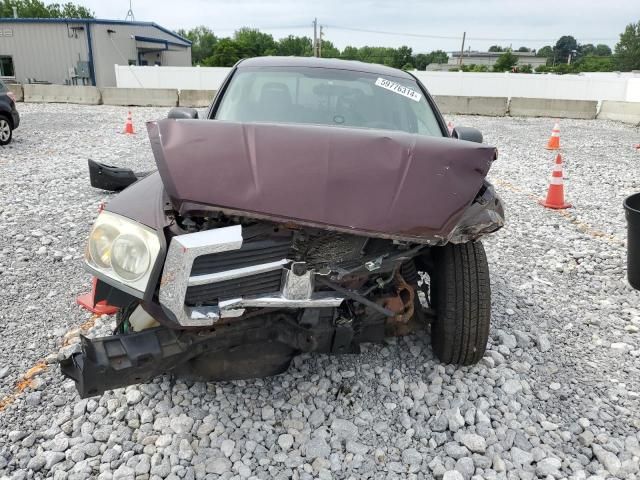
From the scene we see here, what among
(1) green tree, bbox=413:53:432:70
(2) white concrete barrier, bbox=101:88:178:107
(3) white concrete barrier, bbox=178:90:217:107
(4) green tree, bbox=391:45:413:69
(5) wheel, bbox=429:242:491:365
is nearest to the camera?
(5) wheel, bbox=429:242:491:365

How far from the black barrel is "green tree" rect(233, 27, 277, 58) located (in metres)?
72.3

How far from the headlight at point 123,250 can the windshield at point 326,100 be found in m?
1.40

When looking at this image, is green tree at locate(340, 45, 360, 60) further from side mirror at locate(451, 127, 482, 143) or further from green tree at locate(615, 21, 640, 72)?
side mirror at locate(451, 127, 482, 143)

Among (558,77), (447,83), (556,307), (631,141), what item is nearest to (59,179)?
(556,307)

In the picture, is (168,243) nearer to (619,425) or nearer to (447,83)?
(619,425)

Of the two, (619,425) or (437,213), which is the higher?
(437,213)

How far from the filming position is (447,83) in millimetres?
23531

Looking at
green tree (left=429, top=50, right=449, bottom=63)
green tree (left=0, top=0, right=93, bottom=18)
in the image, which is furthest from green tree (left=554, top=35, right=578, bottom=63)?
green tree (left=0, top=0, right=93, bottom=18)

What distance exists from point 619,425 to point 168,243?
2.41 metres

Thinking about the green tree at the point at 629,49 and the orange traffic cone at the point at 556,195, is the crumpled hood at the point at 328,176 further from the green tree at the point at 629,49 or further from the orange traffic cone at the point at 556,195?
the green tree at the point at 629,49

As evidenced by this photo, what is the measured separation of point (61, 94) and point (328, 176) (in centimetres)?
2060

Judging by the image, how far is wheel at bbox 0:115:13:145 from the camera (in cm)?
1006

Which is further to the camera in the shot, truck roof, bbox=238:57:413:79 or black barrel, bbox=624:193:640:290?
black barrel, bbox=624:193:640:290

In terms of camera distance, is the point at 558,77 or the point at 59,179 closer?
the point at 59,179
